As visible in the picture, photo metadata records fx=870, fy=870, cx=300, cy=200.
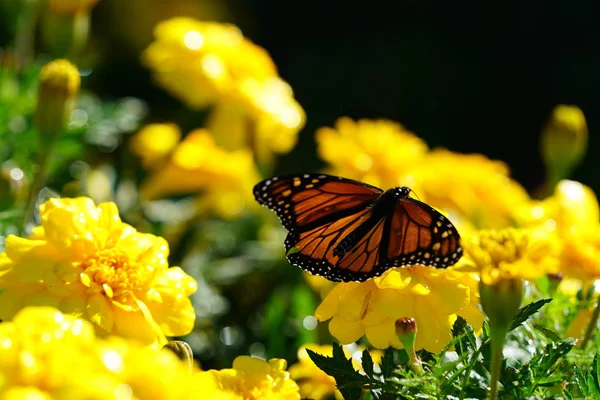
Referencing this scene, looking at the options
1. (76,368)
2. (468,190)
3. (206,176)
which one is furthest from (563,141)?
(76,368)

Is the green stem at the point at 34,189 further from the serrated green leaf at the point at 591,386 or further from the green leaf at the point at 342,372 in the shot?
the serrated green leaf at the point at 591,386

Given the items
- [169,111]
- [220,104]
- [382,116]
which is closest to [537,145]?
[382,116]

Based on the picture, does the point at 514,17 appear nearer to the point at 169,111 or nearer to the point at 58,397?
the point at 169,111

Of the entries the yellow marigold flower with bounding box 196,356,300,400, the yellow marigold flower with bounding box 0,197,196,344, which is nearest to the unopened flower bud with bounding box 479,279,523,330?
the yellow marigold flower with bounding box 196,356,300,400

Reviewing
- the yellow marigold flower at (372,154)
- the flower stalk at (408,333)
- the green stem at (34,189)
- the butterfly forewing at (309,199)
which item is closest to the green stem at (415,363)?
the flower stalk at (408,333)

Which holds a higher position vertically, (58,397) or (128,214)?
(58,397)

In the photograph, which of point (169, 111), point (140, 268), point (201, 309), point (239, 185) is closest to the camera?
point (140, 268)

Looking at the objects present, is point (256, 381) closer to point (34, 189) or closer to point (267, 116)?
point (34, 189)
